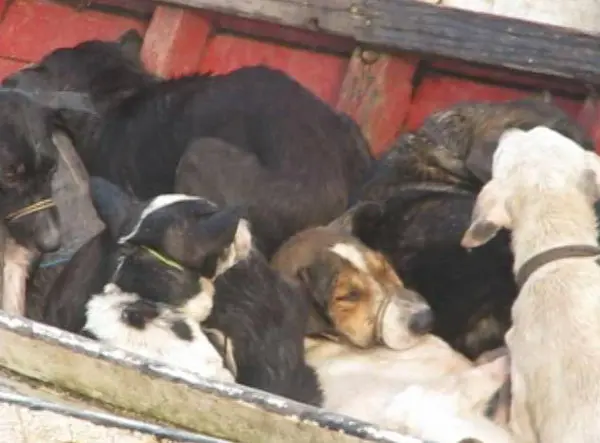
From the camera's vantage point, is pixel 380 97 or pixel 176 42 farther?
pixel 176 42

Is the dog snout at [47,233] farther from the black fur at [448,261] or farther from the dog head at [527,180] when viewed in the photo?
the dog head at [527,180]

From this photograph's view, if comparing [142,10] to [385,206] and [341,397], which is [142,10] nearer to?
[385,206]

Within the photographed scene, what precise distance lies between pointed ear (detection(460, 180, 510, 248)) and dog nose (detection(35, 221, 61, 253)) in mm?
1472

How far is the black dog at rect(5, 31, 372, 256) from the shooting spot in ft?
15.4

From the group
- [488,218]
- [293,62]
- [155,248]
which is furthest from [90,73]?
[488,218]

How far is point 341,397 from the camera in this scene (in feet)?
13.3

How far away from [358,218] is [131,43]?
1.53m

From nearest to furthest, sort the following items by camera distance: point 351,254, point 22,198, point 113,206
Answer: point 113,206
point 351,254
point 22,198

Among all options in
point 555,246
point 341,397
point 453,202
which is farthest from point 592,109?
point 341,397

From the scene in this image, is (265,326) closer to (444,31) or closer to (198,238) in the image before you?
(198,238)

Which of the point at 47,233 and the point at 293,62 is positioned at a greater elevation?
the point at 293,62

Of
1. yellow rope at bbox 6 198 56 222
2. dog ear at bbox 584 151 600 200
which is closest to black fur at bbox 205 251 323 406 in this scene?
yellow rope at bbox 6 198 56 222

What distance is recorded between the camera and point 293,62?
552 centimetres

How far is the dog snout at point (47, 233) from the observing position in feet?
15.3
